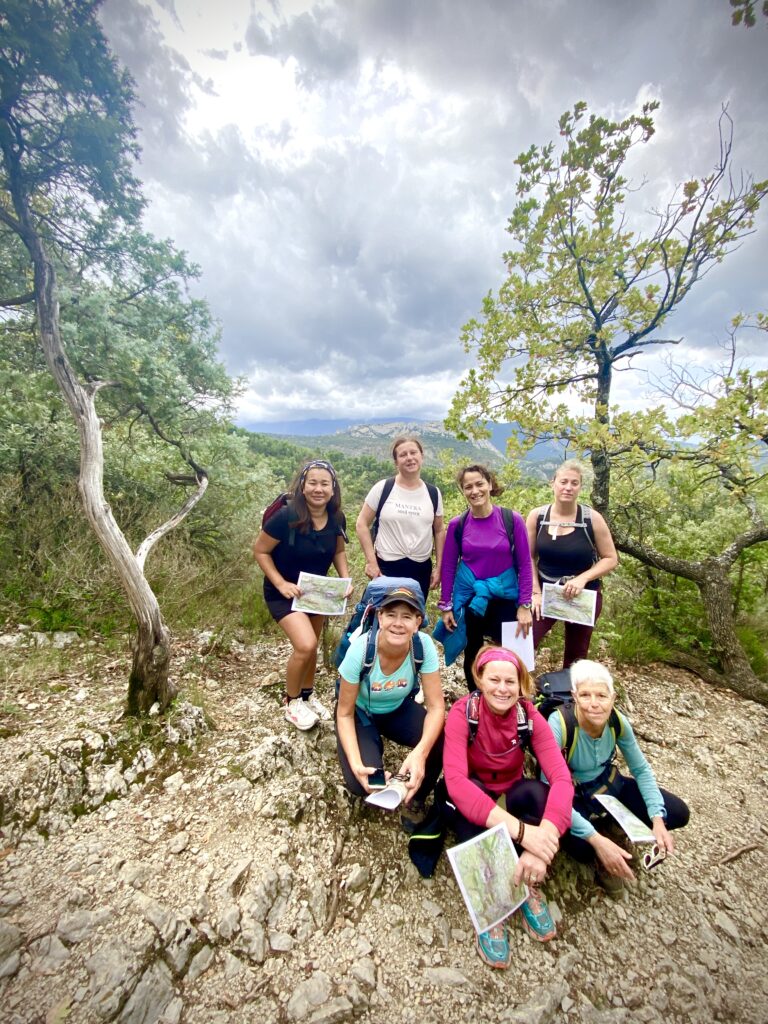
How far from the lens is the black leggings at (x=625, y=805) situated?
255 cm

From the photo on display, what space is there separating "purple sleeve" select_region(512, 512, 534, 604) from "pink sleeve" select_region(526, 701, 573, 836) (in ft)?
3.91

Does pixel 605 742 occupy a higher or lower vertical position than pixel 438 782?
higher

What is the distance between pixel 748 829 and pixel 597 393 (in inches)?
198

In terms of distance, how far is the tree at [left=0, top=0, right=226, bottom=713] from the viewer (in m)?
3.89

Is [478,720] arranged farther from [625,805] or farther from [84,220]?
[84,220]

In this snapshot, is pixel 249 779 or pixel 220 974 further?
pixel 249 779

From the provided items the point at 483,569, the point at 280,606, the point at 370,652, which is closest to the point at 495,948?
the point at 370,652

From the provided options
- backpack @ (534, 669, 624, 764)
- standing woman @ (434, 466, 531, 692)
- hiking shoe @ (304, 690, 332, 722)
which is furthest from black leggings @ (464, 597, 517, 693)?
hiking shoe @ (304, 690, 332, 722)

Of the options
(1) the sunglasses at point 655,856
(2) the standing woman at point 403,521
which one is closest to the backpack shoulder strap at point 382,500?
(2) the standing woman at point 403,521

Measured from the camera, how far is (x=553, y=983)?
2.12 m

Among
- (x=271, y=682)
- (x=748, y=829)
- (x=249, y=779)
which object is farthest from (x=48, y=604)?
(x=748, y=829)

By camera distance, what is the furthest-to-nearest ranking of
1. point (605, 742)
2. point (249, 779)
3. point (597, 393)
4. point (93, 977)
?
1. point (597, 393)
2. point (249, 779)
3. point (605, 742)
4. point (93, 977)

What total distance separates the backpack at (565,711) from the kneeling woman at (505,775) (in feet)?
0.72

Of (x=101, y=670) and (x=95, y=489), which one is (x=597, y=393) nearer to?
(x=95, y=489)
